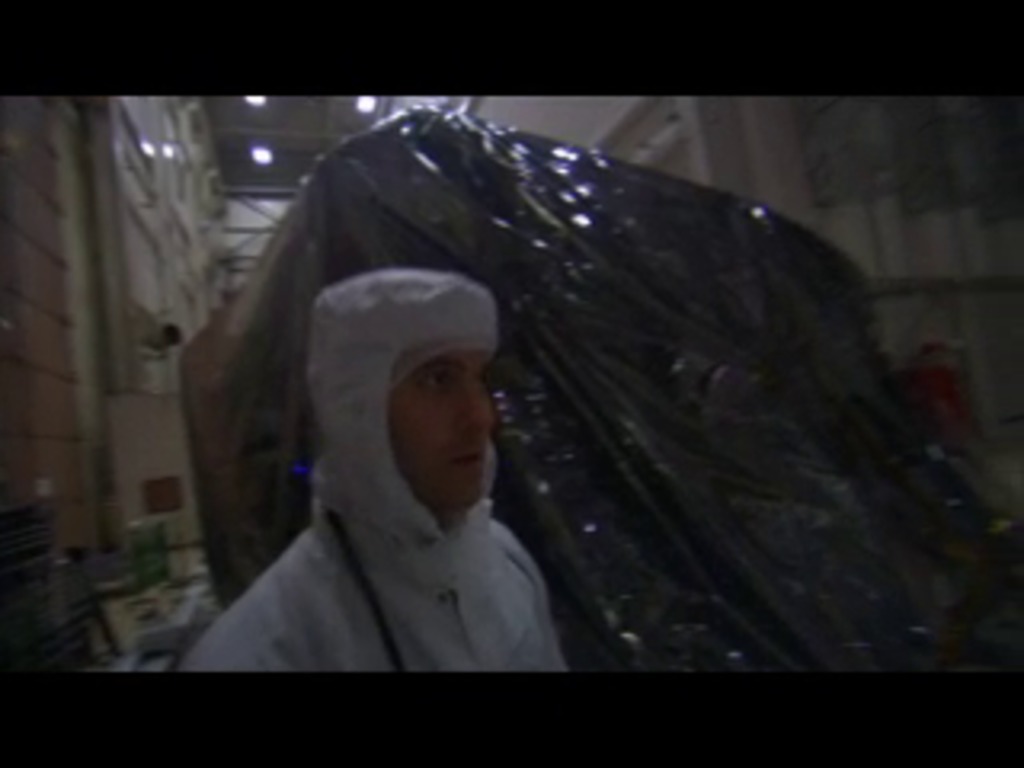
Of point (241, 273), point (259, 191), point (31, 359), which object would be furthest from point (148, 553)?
point (259, 191)

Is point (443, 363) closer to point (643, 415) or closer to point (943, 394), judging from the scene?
point (643, 415)

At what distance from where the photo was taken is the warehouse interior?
1307 mm

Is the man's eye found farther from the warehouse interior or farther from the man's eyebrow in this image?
the warehouse interior

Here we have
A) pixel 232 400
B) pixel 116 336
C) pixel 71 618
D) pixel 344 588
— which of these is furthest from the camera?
pixel 116 336

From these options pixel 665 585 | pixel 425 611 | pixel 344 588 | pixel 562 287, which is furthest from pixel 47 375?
pixel 665 585

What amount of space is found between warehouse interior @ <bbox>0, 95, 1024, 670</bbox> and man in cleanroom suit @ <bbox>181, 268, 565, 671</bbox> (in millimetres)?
306

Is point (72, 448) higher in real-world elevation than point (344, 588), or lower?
higher

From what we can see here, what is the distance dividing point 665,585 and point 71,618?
1163 millimetres

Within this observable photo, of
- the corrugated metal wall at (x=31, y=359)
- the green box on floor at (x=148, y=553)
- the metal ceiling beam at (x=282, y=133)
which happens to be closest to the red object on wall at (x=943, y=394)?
the metal ceiling beam at (x=282, y=133)

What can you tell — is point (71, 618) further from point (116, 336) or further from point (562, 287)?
point (562, 287)

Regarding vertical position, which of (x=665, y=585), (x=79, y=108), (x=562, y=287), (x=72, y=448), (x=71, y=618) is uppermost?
(x=79, y=108)

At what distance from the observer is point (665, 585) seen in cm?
130

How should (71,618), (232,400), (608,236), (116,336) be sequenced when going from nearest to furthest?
(71,618)
(232,400)
(608,236)
(116,336)

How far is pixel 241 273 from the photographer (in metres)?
1.56
